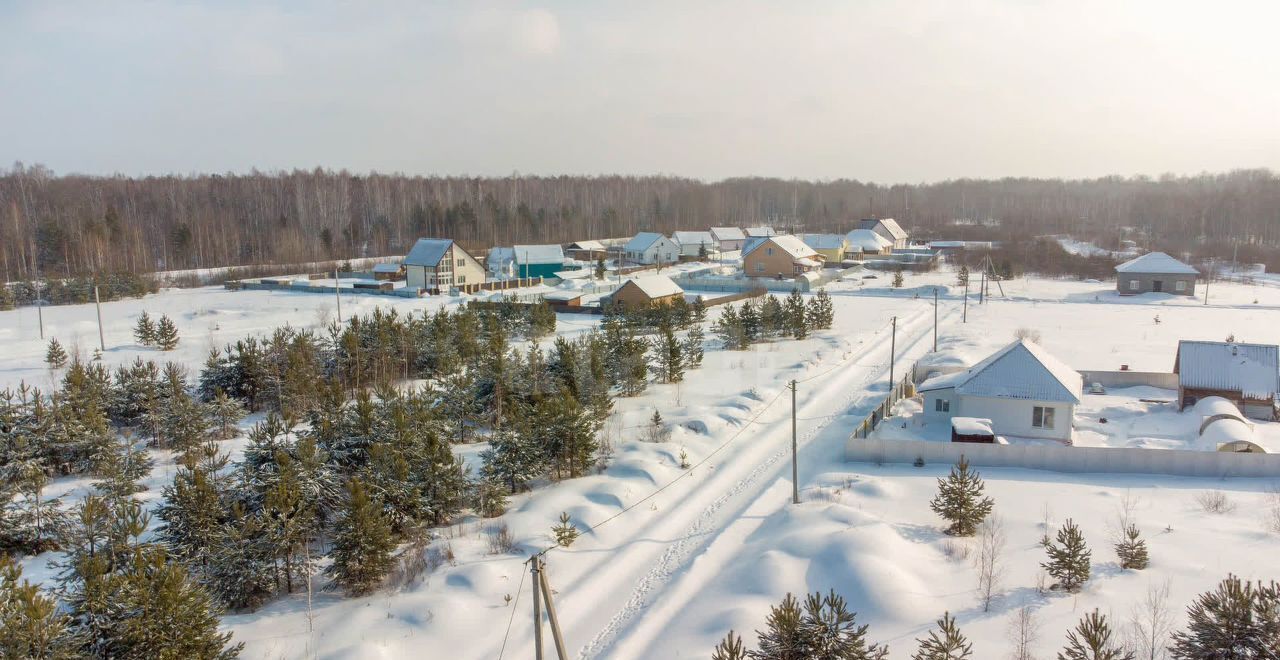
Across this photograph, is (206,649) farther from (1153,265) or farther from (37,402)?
(1153,265)

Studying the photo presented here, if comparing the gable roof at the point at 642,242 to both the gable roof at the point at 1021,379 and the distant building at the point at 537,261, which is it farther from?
the gable roof at the point at 1021,379

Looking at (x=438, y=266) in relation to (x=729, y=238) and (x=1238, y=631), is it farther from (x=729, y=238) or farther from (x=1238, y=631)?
(x=1238, y=631)

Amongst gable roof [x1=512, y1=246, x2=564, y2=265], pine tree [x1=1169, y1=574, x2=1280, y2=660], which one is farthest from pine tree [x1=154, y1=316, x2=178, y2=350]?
pine tree [x1=1169, y1=574, x2=1280, y2=660]

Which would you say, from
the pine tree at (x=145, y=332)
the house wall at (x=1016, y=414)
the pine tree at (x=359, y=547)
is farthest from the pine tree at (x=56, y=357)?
the house wall at (x=1016, y=414)

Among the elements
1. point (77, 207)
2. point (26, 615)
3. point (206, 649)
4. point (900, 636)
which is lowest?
point (900, 636)

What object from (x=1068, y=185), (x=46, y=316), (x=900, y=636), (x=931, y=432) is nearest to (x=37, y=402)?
(x=900, y=636)

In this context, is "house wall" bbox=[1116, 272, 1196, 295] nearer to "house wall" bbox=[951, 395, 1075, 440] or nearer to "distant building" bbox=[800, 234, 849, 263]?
"distant building" bbox=[800, 234, 849, 263]
